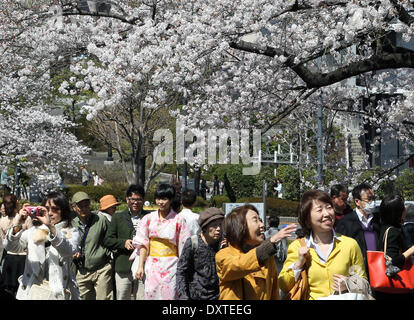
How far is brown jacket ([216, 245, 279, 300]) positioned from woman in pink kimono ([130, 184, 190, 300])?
1.89 m

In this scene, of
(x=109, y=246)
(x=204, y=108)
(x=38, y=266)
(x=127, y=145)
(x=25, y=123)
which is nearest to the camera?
(x=38, y=266)

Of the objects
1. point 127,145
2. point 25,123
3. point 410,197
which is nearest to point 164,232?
point 410,197

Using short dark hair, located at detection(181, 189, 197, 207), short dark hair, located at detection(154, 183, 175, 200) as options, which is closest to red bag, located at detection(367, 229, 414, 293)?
short dark hair, located at detection(154, 183, 175, 200)

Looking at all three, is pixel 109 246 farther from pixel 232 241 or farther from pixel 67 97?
pixel 67 97

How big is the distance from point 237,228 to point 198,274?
0.80 m

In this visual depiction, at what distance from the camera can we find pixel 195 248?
5.45 m

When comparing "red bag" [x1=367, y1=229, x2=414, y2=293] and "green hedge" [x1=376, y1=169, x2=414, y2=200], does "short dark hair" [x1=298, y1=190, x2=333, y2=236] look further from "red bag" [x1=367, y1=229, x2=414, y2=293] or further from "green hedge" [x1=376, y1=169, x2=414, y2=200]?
"green hedge" [x1=376, y1=169, x2=414, y2=200]

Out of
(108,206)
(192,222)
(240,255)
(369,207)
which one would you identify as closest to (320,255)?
(240,255)

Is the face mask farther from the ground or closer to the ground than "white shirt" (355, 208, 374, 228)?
farther from the ground

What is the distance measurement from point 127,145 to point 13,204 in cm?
2533

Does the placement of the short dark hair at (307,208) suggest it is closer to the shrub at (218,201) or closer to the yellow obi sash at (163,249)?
the yellow obi sash at (163,249)

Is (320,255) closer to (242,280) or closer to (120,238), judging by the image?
(242,280)

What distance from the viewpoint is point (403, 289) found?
19.8 feet

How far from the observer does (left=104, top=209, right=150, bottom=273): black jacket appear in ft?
25.7
